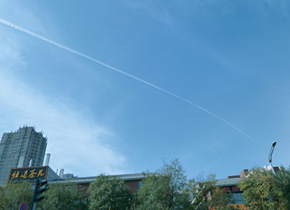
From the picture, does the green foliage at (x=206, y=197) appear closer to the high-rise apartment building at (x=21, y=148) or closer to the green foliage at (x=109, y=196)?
the green foliage at (x=109, y=196)

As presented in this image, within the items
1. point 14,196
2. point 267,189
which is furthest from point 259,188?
point 14,196

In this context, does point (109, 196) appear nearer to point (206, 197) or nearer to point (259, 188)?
point (206, 197)

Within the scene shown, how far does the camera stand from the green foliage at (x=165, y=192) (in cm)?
2834

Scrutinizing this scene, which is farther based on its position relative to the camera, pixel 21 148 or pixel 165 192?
pixel 21 148

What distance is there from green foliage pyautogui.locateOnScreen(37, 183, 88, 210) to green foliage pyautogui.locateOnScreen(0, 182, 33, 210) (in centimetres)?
283

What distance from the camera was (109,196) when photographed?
102 ft

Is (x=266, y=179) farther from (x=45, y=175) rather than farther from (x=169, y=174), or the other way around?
(x=45, y=175)

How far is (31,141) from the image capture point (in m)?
139

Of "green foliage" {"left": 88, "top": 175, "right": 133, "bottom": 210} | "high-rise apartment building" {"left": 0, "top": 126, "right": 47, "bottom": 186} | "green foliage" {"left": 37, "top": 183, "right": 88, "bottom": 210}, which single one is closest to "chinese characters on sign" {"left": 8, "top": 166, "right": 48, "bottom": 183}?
"green foliage" {"left": 37, "top": 183, "right": 88, "bottom": 210}

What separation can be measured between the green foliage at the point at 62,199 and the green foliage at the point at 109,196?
1.96 meters

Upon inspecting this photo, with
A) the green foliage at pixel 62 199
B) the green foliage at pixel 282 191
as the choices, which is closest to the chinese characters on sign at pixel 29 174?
the green foliage at pixel 62 199

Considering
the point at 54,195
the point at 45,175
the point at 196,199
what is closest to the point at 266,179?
Result: the point at 196,199

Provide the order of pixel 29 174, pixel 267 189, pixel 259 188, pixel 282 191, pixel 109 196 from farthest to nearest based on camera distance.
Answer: pixel 29 174 < pixel 109 196 < pixel 259 188 < pixel 267 189 < pixel 282 191

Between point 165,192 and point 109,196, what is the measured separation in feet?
24.3
